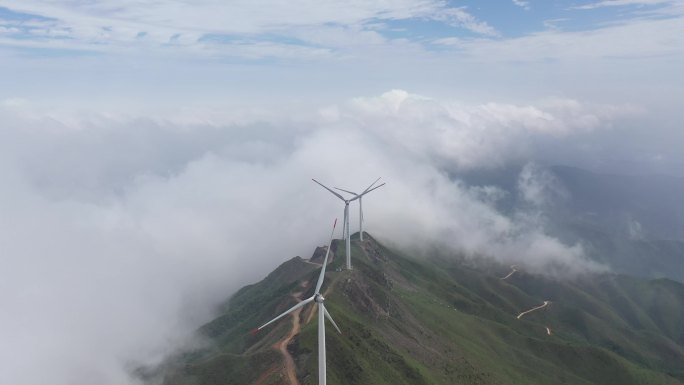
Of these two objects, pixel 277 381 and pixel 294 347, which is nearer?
pixel 277 381

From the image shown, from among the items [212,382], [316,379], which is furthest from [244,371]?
[316,379]

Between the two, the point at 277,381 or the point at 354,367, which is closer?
the point at 277,381

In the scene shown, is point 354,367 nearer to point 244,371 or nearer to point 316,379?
point 316,379

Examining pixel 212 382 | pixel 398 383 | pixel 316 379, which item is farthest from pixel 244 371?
pixel 398 383

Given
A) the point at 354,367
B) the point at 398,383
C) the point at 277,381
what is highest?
the point at 277,381

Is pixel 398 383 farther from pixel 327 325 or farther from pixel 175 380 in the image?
pixel 175 380

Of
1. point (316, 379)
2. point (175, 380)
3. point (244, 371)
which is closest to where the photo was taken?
point (316, 379)

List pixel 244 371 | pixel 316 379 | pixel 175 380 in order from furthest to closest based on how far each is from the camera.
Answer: pixel 175 380 < pixel 244 371 < pixel 316 379

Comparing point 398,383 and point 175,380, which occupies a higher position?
point 175,380

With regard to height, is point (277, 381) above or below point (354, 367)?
above
